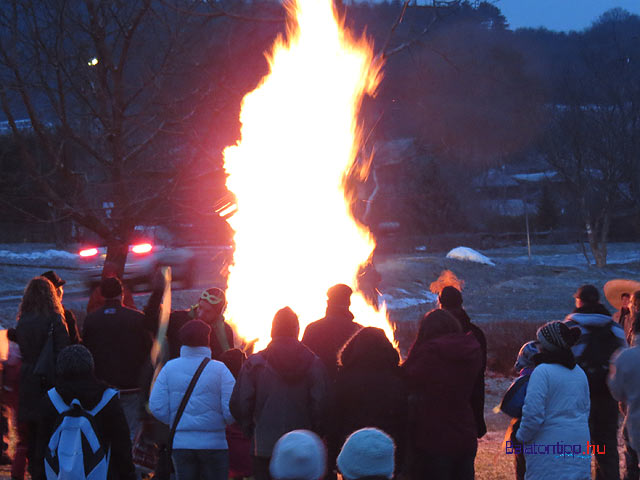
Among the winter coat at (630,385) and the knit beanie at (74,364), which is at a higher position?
the knit beanie at (74,364)

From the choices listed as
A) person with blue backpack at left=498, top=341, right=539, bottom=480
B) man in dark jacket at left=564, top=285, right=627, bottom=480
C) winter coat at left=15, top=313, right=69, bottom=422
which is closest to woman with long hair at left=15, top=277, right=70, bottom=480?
winter coat at left=15, top=313, right=69, bottom=422

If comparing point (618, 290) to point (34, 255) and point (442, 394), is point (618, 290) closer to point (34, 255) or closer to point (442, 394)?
point (442, 394)

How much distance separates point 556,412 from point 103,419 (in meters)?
2.78

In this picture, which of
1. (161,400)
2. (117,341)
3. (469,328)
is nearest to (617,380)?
(469,328)

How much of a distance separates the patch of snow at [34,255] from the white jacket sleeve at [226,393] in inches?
1063

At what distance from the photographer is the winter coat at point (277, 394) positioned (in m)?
4.84

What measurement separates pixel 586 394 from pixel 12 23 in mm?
10168

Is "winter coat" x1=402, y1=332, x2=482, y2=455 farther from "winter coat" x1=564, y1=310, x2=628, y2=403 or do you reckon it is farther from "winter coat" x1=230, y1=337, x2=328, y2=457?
"winter coat" x1=564, y1=310, x2=628, y2=403

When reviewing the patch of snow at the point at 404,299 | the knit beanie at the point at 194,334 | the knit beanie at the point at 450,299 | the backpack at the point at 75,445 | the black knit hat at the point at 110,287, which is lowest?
the backpack at the point at 75,445

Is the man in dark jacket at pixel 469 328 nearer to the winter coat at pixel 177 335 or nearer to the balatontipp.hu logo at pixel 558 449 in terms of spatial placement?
the balatontipp.hu logo at pixel 558 449

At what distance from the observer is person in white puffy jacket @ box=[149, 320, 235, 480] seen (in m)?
4.87

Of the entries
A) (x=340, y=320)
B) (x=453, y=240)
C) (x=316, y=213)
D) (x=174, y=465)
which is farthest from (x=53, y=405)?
(x=453, y=240)

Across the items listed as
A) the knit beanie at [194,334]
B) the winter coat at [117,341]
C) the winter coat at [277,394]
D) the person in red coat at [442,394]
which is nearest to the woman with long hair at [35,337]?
the winter coat at [117,341]

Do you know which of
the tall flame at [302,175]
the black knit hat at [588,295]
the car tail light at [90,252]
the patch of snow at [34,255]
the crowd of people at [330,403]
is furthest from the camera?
the patch of snow at [34,255]
